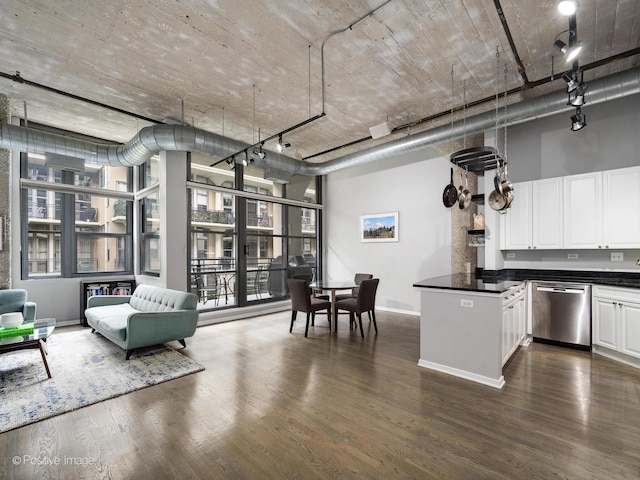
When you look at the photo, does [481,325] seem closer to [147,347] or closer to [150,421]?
[150,421]

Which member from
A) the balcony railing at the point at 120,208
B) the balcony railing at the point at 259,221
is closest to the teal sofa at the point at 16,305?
the balcony railing at the point at 120,208

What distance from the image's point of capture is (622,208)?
398 cm

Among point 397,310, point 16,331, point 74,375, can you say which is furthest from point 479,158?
point 16,331

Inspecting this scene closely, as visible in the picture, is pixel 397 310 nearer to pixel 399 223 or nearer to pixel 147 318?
pixel 399 223

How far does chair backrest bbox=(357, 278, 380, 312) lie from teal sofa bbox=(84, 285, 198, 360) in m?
2.39

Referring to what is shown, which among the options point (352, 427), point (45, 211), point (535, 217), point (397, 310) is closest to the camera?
point (352, 427)

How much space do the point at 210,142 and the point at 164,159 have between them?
0.87 meters

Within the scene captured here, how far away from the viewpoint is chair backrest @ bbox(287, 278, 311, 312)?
494cm

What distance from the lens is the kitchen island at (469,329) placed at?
3098 millimetres

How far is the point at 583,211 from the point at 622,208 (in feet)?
1.28

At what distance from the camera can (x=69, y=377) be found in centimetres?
330

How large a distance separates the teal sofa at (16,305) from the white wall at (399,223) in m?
5.75

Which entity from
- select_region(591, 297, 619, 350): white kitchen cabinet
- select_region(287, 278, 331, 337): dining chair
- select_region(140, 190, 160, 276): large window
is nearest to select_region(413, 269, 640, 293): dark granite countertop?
select_region(591, 297, 619, 350): white kitchen cabinet

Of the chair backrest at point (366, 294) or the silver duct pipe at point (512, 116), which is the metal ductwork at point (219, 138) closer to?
the silver duct pipe at point (512, 116)
